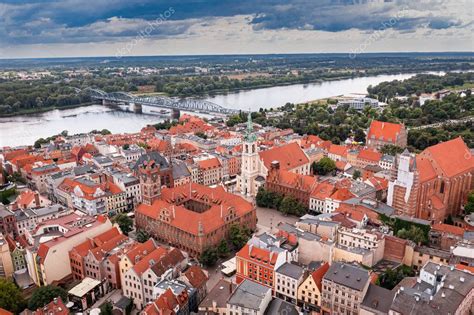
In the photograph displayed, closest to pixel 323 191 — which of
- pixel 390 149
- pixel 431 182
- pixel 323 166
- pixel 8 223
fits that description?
pixel 431 182

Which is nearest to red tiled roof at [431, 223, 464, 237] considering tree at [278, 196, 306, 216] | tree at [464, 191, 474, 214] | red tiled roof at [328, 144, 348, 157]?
tree at [464, 191, 474, 214]

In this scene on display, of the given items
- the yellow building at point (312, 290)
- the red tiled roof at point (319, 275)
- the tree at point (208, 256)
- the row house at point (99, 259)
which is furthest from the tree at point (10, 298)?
the red tiled roof at point (319, 275)

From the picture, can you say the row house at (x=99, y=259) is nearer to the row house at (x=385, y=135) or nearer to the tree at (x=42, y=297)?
the tree at (x=42, y=297)

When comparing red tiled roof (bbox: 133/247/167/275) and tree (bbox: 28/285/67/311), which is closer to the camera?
tree (bbox: 28/285/67/311)

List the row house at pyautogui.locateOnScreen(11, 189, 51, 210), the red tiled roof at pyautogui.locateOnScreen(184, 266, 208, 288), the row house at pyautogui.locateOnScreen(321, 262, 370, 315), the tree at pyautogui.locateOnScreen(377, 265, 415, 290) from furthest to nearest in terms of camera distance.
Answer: the row house at pyautogui.locateOnScreen(11, 189, 51, 210), the tree at pyautogui.locateOnScreen(377, 265, 415, 290), the red tiled roof at pyautogui.locateOnScreen(184, 266, 208, 288), the row house at pyautogui.locateOnScreen(321, 262, 370, 315)

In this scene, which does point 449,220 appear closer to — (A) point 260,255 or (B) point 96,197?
(A) point 260,255

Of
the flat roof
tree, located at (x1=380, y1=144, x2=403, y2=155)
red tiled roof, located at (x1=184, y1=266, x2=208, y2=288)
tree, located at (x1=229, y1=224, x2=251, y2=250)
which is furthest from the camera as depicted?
tree, located at (x1=380, y1=144, x2=403, y2=155)

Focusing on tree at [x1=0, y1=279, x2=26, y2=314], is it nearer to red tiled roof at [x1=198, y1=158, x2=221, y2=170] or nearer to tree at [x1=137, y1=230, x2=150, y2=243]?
tree at [x1=137, y1=230, x2=150, y2=243]
